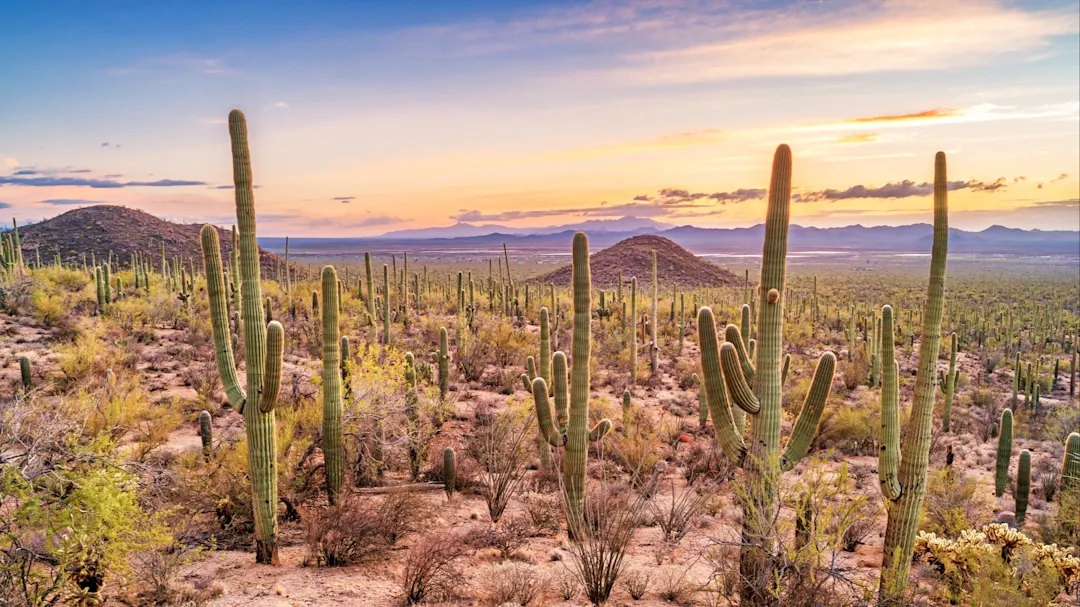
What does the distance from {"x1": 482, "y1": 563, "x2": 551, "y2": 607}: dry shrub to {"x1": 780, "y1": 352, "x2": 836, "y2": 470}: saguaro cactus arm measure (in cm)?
327

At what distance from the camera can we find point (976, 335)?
108ft

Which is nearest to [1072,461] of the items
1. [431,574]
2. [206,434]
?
[431,574]

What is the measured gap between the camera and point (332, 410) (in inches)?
411

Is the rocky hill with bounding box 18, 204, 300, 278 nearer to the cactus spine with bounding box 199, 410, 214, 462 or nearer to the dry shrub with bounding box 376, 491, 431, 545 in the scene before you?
the cactus spine with bounding box 199, 410, 214, 462

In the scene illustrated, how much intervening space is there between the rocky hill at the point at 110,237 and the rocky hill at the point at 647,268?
31468 millimetres

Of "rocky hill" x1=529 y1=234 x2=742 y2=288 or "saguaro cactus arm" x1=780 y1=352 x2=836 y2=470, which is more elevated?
"saguaro cactus arm" x1=780 y1=352 x2=836 y2=470

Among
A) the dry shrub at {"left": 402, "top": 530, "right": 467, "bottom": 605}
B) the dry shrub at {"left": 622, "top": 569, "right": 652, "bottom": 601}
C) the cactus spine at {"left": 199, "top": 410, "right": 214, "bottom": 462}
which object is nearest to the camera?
the dry shrub at {"left": 402, "top": 530, "right": 467, "bottom": 605}

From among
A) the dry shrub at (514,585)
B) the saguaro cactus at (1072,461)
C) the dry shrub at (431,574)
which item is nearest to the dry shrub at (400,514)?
the dry shrub at (431,574)

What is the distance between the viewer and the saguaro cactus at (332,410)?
10.4 meters

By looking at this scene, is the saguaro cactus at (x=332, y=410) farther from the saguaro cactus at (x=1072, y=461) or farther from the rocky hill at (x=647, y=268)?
the rocky hill at (x=647, y=268)

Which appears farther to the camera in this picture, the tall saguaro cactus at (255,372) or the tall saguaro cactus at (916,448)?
the tall saguaro cactus at (255,372)

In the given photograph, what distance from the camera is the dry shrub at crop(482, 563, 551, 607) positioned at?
780 cm

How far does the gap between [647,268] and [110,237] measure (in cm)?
5284

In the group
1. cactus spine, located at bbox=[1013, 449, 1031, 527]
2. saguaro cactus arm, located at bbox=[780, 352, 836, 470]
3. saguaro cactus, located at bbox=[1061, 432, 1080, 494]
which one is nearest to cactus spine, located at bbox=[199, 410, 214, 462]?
saguaro cactus arm, located at bbox=[780, 352, 836, 470]
